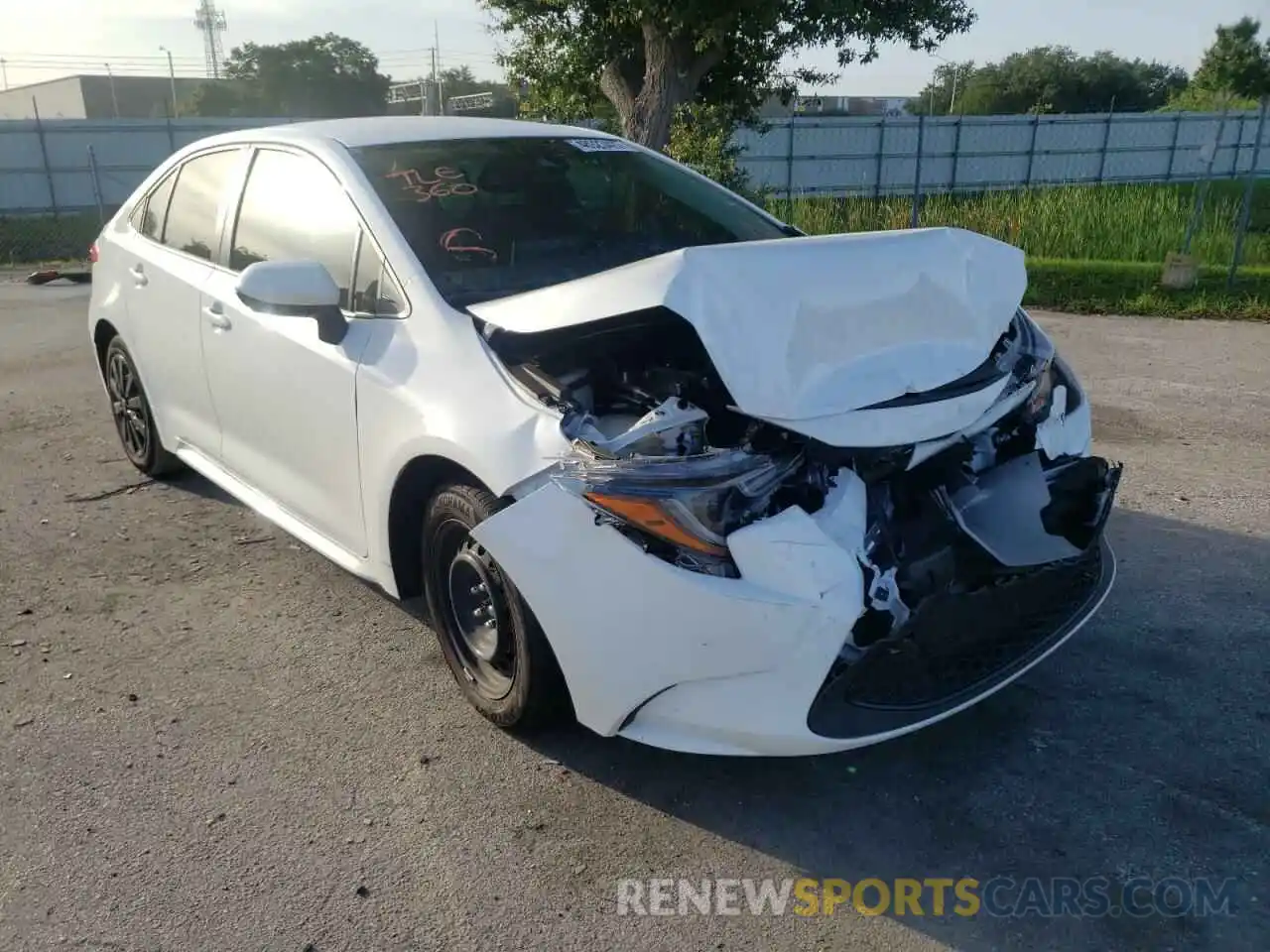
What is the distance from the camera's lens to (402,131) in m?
4.13

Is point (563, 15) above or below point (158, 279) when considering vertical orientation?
above

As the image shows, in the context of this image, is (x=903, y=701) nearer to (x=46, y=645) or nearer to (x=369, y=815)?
(x=369, y=815)

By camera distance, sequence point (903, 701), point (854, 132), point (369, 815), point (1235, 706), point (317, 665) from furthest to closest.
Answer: point (854, 132) < point (317, 665) < point (1235, 706) < point (369, 815) < point (903, 701)

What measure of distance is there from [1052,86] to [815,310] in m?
62.9

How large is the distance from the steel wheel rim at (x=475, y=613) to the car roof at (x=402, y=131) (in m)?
1.69

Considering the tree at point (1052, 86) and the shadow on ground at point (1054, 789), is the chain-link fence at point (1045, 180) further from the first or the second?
the tree at point (1052, 86)

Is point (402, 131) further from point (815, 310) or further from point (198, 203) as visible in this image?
point (815, 310)

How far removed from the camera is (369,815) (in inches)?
116

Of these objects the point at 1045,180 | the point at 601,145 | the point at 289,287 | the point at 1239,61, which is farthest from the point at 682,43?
the point at 1239,61

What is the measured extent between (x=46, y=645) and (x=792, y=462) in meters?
3.00

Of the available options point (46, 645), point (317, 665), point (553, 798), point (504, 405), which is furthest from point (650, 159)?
point (46, 645)

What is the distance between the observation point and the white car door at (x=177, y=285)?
14.7ft

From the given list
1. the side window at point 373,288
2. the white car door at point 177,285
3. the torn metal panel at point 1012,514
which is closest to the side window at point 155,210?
the white car door at point 177,285

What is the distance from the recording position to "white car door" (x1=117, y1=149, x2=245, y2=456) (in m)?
4.48
